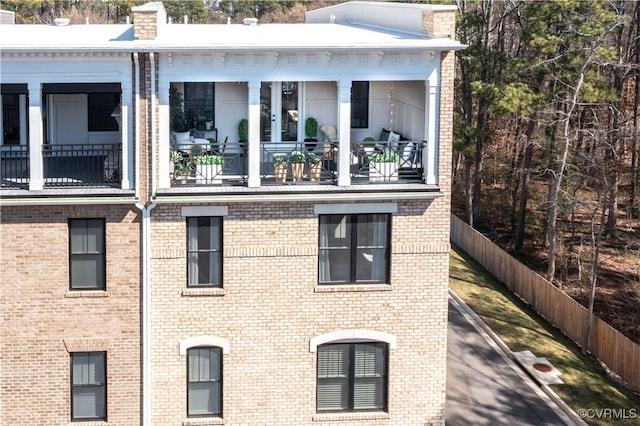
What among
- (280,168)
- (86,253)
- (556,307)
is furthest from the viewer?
(556,307)

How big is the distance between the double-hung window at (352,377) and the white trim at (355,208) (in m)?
3.15

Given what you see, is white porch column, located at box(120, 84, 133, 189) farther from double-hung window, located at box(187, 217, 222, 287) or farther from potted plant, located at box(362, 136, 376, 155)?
potted plant, located at box(362, 136, 376, 155)

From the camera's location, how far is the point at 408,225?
19.4 meters

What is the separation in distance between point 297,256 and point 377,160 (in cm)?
295

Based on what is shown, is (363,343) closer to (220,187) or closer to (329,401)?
(329,401)

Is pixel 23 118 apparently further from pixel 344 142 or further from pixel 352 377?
pixel 352 377

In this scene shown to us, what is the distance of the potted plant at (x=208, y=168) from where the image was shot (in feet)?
62.7

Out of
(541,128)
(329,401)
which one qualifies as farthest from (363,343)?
(541,128)

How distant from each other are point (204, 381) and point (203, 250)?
306 cm

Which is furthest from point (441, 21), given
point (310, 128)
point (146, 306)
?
point (146, 306)

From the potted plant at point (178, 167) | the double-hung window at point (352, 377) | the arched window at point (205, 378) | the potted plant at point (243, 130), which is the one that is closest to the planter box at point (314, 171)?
the potted plant at point (243, 130)

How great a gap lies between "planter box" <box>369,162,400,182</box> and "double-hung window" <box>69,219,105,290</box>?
20.6 ft

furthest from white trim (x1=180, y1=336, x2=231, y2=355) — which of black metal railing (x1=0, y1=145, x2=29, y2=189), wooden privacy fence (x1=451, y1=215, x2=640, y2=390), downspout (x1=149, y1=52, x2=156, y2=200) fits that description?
wooden privacy fence (x1=451, y1=215, x2=640, y2=390)

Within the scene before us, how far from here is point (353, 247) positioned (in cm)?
1952
